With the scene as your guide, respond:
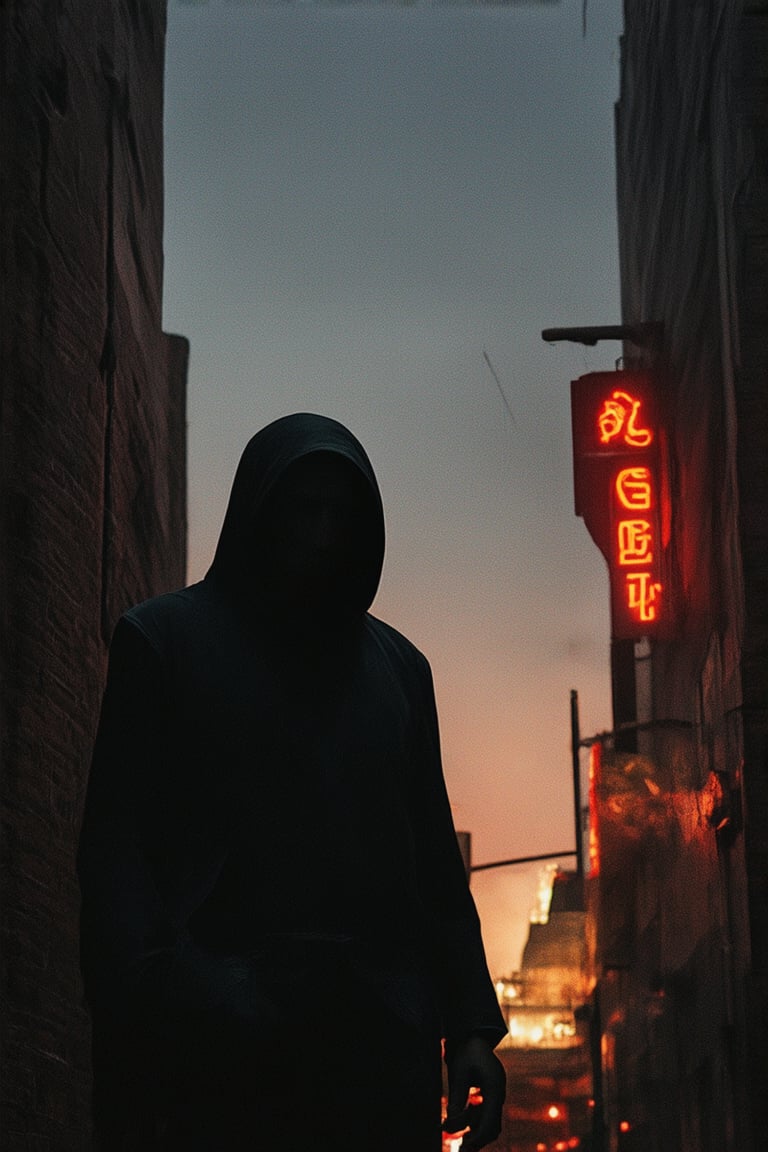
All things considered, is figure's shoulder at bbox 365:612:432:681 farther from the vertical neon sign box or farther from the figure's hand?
the vertical neon sign box

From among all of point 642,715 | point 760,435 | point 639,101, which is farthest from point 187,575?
point 760,435

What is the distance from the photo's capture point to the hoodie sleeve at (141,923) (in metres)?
3.21

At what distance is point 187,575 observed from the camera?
109 feet

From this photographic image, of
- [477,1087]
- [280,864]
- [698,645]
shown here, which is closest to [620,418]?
[698,645]

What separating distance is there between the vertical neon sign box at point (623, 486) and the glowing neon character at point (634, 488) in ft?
0.04

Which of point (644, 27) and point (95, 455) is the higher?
point (644, 27)

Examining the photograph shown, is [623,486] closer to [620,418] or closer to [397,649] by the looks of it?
[620,418]

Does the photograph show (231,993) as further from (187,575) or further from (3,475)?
(187,575)

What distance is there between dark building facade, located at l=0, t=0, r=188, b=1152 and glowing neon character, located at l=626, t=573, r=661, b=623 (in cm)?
929

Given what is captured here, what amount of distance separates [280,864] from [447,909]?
0.47m

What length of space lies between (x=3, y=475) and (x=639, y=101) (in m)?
20.6

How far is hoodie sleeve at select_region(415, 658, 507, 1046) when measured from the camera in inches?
142

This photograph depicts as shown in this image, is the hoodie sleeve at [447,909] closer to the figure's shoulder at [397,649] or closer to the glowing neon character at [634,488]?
the figure's shoulder at [397,649]

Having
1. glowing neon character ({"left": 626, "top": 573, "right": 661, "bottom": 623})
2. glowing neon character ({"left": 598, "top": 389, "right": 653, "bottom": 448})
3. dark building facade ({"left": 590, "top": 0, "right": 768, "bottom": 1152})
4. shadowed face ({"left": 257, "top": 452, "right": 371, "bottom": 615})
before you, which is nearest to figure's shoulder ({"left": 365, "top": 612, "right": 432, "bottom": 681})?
shadowed face ({"left": 257, "top": 452, "right": 371, "bottom": 615})
